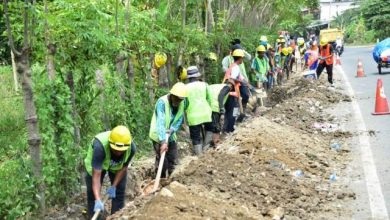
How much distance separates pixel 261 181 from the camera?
25.2ft

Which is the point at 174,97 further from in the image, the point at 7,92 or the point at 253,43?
the point at 253,43

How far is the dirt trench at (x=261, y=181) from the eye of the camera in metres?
6.44

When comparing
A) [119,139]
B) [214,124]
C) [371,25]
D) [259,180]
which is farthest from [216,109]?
[371,25]

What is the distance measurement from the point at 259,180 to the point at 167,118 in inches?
56.4

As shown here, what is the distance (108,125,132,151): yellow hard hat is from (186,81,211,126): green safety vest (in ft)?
11.2

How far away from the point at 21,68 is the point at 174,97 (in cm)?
225

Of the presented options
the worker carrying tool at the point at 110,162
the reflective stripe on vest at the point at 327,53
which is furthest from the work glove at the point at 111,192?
the reflective stripe on vest at the point at 327,53

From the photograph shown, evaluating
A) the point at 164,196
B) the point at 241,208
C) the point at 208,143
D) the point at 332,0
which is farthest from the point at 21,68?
the point at 332,0

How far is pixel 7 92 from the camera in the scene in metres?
17.3

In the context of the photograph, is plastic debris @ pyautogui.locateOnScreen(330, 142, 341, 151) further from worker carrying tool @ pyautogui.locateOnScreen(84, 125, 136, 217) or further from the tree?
the tree

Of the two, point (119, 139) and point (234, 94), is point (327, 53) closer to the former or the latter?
point (234, 94)

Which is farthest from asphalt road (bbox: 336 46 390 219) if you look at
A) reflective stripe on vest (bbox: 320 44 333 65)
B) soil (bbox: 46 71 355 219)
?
reflective stripe on vest (bbox: 320 44 333 65)

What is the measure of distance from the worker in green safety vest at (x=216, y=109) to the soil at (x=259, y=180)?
1.19 ft

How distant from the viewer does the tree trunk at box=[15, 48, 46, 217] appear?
21.0 ft
